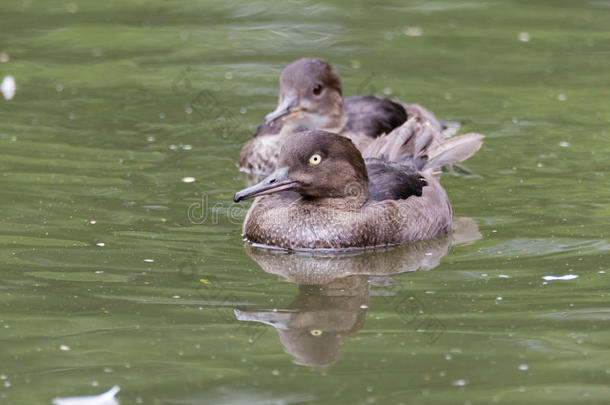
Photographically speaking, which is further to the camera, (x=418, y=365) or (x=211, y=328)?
(x=211, y=328)

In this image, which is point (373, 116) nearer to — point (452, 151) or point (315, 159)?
point (452, 151)

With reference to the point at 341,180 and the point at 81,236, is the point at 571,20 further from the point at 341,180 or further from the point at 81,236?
the point at 81,236

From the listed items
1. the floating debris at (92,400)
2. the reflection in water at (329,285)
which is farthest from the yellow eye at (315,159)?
the floating debris at (92,400)

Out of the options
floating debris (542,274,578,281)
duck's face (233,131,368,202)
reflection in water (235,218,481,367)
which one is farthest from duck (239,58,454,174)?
floating debris (542,274,578,281)

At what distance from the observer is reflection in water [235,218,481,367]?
770 cm

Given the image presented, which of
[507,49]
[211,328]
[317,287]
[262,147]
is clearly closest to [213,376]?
[211,328]

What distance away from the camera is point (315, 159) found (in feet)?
32.1

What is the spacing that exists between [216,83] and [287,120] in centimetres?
295

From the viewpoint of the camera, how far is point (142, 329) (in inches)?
306

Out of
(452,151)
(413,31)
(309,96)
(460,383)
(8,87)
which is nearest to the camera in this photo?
(460,383)

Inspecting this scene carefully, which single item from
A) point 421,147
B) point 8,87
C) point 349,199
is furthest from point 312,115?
point 8,87

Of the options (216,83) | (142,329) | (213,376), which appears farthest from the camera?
(216,83)

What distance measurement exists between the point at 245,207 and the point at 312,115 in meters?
2.00

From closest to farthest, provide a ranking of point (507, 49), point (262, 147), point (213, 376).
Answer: point (213, 376) < point (262, 147) < point (507, 49)
